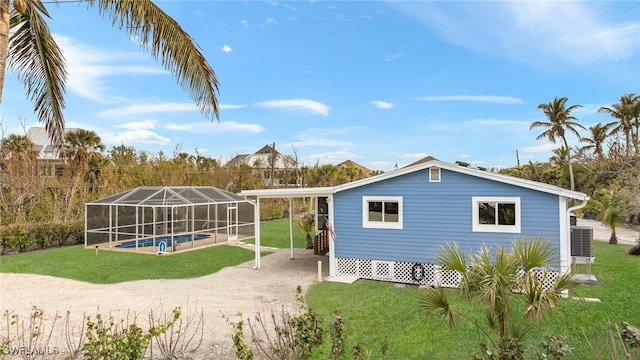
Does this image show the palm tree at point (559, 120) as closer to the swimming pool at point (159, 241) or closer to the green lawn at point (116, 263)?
the green lawn at point (116, 263)

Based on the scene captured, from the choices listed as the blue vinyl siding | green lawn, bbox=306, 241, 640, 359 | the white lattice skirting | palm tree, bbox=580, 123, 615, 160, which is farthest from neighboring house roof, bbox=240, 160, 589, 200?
palm tree, bbox=580, 123, 615, 160

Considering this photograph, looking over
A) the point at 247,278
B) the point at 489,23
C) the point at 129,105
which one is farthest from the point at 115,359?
the point at 129,105

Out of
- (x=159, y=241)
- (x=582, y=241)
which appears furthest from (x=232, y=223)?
(x=582, y=241)

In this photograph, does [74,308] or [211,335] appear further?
[74,308]

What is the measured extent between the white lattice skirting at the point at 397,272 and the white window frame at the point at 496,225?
1.28 meters

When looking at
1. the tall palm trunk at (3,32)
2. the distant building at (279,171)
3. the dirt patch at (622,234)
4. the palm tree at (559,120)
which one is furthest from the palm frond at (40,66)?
the palm tree at (559,120)

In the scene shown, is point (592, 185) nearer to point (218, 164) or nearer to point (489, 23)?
point (489, 23)

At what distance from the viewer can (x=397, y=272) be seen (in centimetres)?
1044

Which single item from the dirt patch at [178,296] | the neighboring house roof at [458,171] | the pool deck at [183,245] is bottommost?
the dirt patch at [178,296]

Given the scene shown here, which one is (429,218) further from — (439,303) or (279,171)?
(279,171)

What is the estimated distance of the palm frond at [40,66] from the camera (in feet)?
19.5

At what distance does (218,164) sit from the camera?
28297 millimetres

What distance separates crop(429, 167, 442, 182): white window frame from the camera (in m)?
9.93

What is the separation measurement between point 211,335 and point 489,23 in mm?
12571
